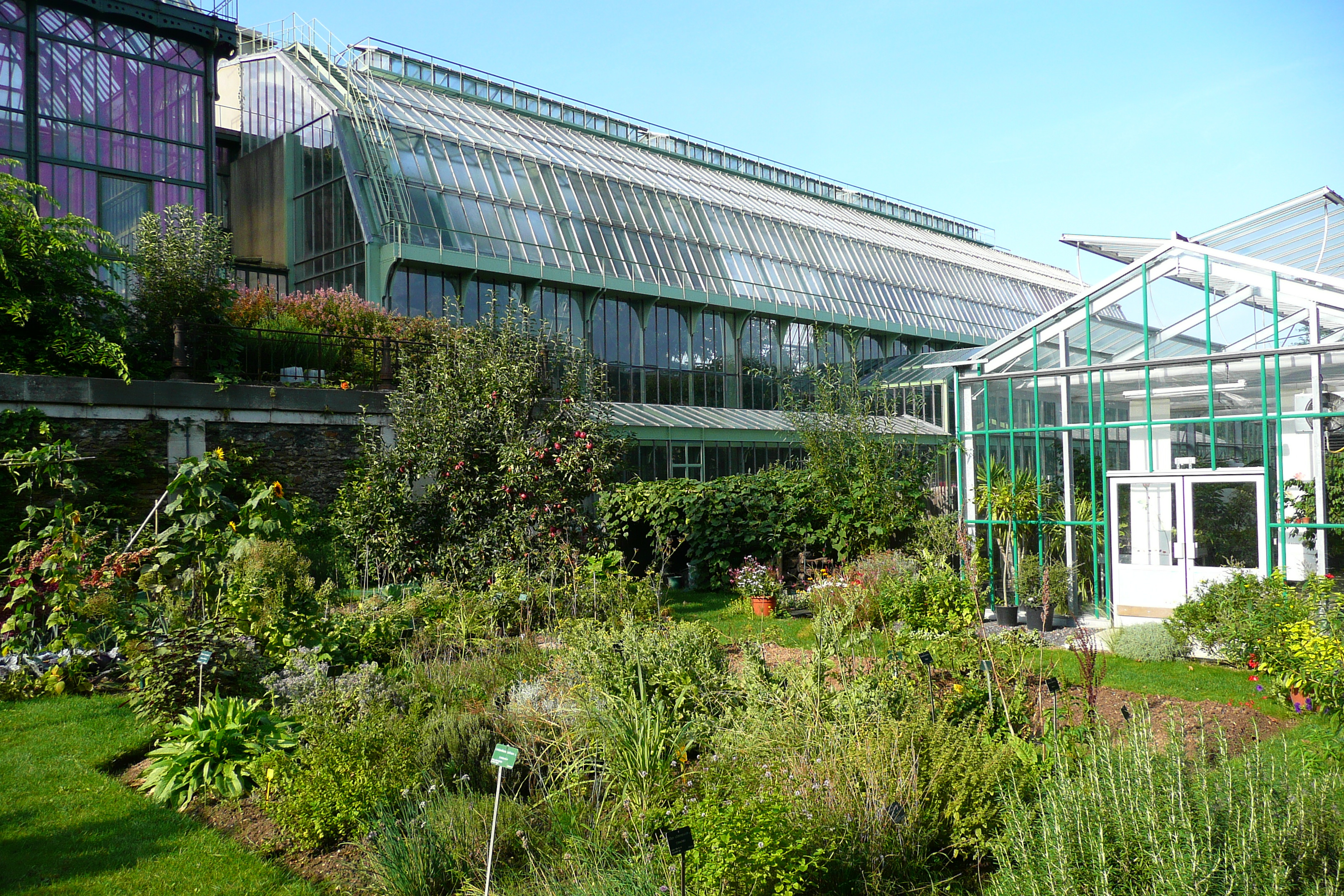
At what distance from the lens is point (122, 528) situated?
11969 mm

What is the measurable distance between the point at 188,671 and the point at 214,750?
1225 millimetres

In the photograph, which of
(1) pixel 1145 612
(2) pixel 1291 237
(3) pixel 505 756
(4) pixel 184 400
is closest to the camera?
(3) pixel 505 756

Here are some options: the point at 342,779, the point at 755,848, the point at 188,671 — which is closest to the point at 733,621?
the point at 188,671

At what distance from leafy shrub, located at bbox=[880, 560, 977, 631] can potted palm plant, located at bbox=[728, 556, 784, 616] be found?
9.82 feet

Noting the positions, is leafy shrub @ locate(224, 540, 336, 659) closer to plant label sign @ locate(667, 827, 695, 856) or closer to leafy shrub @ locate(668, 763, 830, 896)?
leafy shrub @ locate(668, 763, 830, 896)

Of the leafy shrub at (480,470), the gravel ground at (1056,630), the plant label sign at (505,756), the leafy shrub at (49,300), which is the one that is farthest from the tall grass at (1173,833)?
the leafy shrub at (49,300)

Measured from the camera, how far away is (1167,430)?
38.4 feet

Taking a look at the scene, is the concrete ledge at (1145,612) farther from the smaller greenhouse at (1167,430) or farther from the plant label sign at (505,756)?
the plant label sign at (505,756)

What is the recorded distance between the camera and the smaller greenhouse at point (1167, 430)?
1081 cm

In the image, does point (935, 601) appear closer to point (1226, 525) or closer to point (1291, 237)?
point (1226, 525)

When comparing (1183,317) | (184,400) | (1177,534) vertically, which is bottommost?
(1177,534)

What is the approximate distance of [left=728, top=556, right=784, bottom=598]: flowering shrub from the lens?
12562 mm

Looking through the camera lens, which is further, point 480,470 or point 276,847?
point 480,470

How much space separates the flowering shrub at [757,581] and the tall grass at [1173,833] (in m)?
8.61
